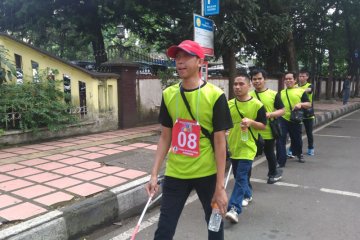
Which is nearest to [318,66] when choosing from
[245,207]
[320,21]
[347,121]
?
[320,21]

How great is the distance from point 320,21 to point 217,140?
17.9 metres

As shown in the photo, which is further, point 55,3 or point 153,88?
point 55,3

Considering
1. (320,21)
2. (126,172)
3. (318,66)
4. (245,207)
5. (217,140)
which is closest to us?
(217,140)

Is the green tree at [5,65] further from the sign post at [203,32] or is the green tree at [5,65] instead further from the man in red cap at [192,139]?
the man in red cap at [192,139]

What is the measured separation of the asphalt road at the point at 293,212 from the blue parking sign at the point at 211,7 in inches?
118

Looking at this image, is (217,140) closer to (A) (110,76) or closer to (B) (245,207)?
(B) (245,207)

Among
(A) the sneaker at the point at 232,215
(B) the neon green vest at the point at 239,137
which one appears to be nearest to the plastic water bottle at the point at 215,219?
(A) the sneaker at the point at 232,215

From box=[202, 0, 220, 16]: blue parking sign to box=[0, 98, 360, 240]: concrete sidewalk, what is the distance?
280 centimetres

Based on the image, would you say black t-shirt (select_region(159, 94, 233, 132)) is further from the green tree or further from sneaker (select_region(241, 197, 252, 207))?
the green tree

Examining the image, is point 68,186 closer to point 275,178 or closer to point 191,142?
point 191,142

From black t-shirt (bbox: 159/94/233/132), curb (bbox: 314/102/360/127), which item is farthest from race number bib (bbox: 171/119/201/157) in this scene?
curb (bbox: 314/102/360/127)

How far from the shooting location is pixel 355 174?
18.3 feet

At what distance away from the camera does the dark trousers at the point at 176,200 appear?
2.46 meters

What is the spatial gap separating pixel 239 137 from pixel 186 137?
148cm
